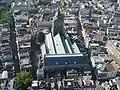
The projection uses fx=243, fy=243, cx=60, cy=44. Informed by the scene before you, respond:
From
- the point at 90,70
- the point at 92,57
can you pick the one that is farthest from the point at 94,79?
the point at 92,57

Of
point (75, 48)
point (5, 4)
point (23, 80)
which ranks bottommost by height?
point (23, 80)

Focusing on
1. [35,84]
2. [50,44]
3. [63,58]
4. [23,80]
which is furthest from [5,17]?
[35,84]

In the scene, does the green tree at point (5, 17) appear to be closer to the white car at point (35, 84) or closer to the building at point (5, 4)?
the building at point (5, 4)

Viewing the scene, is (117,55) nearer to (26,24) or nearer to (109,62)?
(109,62)

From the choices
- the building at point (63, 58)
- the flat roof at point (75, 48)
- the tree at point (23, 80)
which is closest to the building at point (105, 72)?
the building at point (63, 58)

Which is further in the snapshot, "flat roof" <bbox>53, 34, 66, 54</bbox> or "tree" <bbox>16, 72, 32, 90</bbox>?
"flat roof" <bbox>53, 34, 66, 54</bbox>

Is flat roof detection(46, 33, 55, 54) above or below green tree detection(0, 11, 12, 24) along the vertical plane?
below

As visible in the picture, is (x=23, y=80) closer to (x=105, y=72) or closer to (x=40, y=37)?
(x=105, y=72)

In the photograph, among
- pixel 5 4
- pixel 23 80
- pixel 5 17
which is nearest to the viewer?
pixel 23 80

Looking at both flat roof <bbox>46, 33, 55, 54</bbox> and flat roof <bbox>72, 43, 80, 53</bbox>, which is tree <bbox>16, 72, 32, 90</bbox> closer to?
flat roof <bbox>46, 33, 55, 54</bbox>

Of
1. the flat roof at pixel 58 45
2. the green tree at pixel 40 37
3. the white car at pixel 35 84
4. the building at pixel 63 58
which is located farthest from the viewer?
the green tree at pixel 40 37

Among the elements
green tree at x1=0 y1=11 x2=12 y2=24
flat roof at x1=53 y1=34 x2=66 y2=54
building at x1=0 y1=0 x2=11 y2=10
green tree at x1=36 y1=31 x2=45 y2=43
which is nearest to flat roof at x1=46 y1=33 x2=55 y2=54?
flat roof at x1=53 y1=34 x2=66 y2=54
